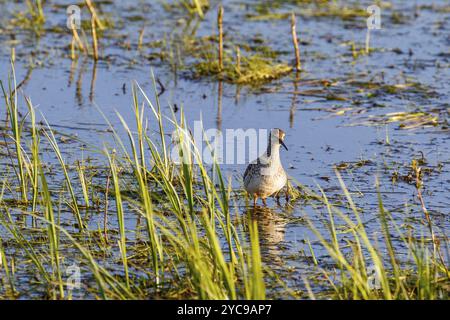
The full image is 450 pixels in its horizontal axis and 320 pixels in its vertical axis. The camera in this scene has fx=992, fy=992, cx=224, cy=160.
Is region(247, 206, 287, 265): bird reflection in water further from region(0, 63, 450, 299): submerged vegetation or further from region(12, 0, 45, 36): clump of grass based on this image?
region(12, 0, 45, 36): clump of grass

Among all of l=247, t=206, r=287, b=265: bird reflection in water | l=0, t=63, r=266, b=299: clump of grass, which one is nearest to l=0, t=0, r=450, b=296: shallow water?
l=247, t=206, r=287, b=265: bird reflection in water

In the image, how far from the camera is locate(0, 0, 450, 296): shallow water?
7.56 m

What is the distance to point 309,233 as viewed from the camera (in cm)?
670

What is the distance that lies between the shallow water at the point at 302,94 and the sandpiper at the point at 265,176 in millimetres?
197

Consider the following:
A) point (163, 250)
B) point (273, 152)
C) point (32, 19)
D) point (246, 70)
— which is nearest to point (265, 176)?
point (273, 152)

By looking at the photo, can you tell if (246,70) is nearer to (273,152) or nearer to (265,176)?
(273,152)

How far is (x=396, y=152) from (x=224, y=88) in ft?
9.10

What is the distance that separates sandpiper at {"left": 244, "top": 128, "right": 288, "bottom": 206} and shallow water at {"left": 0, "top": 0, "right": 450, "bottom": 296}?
20 centimetres

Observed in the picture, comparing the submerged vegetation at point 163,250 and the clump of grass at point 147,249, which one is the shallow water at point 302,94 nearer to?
the submerged vegetation at point 163,250

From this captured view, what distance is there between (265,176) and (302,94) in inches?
154

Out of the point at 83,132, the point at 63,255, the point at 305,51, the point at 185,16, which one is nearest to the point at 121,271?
the point at 63,255

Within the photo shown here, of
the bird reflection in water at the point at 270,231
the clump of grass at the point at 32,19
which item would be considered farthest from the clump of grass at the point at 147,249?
the clump of grass at the point at 32,19

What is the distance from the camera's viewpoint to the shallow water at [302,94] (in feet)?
24.8
